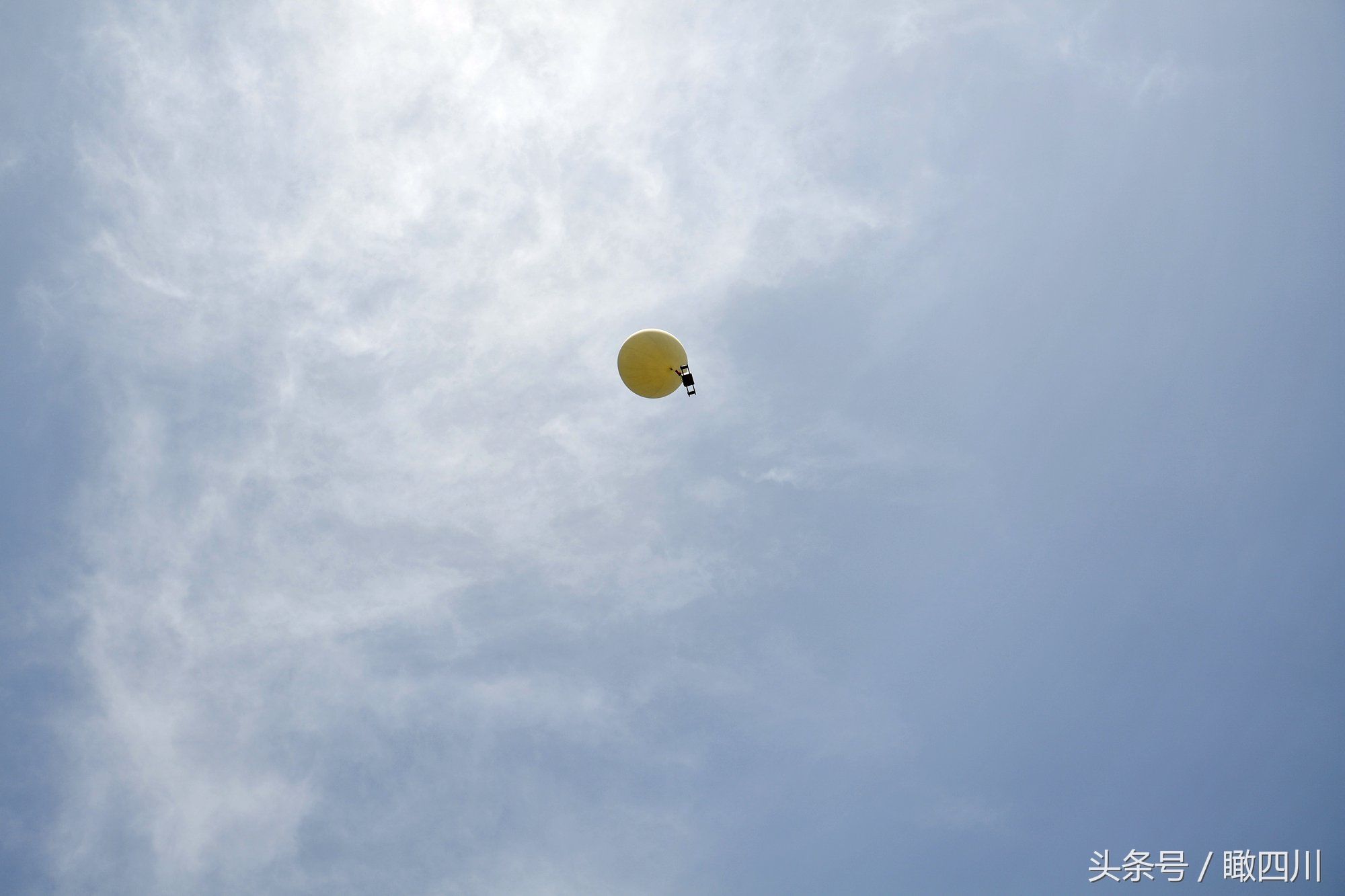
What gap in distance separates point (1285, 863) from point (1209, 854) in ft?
16.4

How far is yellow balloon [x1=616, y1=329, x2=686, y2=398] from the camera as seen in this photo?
35750 millimetres

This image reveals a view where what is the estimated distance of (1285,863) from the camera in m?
43.7

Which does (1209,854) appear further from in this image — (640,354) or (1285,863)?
(640,354)

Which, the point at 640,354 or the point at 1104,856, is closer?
the point at 640,354

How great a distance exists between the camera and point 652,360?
35781 mm

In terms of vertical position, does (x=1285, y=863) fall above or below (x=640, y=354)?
below

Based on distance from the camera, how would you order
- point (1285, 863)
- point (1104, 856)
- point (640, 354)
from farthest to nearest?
1. point (1104, 856)
2. point (1285, 863)
3. point (640, 354)

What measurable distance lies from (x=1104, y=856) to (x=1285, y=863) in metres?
8.47

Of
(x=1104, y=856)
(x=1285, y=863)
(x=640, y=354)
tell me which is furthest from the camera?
(x=1104, y=856)

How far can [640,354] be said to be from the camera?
117 feet

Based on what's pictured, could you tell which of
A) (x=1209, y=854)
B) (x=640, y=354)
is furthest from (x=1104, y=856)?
(x=640, y=354)

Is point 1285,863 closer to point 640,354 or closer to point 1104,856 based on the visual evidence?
point 1104,856

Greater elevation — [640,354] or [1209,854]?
[640,354]

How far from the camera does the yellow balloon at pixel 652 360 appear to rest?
3575 cm
